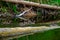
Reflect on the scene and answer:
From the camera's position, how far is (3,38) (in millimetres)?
3500

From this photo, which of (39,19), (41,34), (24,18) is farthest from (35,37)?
(39,19)

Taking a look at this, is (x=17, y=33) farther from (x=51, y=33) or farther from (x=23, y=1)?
(x=23, y=1)

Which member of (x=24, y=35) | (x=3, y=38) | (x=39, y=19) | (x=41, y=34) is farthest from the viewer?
(x=39, y=19)

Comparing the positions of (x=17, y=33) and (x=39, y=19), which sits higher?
(x=17, y=33)

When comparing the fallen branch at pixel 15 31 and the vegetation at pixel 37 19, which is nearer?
the fallen branch at pixel 15 31

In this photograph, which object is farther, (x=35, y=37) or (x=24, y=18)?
(x=24, y=18)

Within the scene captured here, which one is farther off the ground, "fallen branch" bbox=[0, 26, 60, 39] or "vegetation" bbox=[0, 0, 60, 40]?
"fallen branch" bbox=[0, 26, 60, 39]

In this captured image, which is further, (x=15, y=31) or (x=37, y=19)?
(x=37, y=19)

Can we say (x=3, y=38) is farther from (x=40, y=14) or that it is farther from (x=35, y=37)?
(x=40, y=14)

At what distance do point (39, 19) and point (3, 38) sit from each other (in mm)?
2406

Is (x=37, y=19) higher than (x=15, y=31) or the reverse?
the reverse

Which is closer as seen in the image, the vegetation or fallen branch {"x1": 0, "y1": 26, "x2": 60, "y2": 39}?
fallen branch {"x1": 0, "y1": 26, "x2": 60, "y2": 39}

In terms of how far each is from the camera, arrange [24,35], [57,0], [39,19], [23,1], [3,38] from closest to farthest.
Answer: [3,38] < [24,35] < [23,1] < [39,19] < [57,0]

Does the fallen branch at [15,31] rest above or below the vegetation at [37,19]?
above
